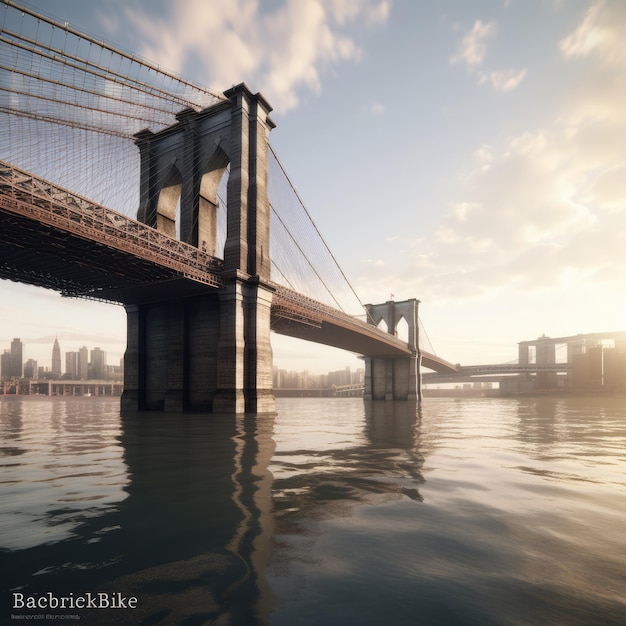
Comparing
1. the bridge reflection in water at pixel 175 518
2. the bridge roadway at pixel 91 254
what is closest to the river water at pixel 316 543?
the bridge reflection in water at pixel 175 518

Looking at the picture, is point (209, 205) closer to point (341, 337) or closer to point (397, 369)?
point (341, 337)

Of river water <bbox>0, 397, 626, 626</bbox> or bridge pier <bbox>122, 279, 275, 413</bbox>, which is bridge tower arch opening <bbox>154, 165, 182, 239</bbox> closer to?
bridge pier <bbox>122, 279, 275, 413</bbox>

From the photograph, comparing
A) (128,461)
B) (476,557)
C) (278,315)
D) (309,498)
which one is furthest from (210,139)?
(476,557)

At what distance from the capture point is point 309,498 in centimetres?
634

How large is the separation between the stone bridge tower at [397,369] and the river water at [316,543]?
65.9 meters

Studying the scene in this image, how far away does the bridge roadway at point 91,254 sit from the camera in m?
20.7

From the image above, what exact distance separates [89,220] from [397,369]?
6212 centimetres

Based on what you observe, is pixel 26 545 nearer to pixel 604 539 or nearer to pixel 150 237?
pixel 604 539

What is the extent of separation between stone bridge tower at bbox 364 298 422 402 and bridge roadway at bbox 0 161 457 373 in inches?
1531

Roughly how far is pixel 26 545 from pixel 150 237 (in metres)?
25.8

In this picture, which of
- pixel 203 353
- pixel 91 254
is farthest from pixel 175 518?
pixel 203 353

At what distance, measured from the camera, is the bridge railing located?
65.7 ft

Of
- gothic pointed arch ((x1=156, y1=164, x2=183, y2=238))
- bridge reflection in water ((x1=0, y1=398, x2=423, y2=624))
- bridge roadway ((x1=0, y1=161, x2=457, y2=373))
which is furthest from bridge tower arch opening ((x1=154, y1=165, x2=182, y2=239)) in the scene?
bridge reflection in water ((x1=0, y1=398, x2=423, y2=624))

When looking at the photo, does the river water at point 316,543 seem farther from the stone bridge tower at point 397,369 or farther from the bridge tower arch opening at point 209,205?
the stone bridge tower at point 397,369
